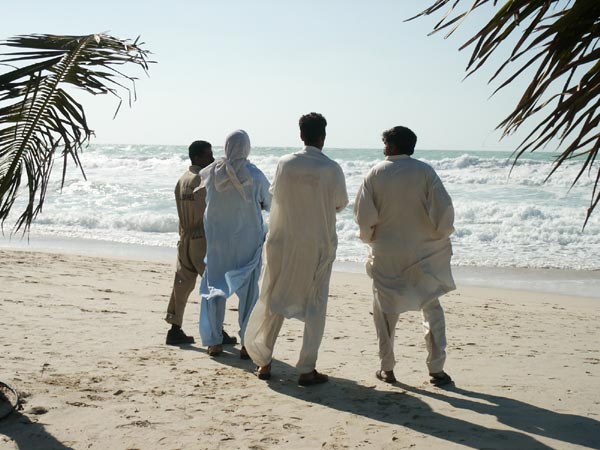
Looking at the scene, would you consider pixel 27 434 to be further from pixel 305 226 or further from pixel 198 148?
pixel 198 148

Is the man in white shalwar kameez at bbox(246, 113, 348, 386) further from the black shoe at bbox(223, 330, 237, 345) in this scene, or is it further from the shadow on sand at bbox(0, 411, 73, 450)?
the shadow on sand at bbox(0, 411, 73, 450)

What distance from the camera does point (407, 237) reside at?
488cm

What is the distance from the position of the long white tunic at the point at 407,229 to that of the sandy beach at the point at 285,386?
0.64 meters

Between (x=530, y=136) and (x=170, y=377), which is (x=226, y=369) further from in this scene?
(x=530, y=136)

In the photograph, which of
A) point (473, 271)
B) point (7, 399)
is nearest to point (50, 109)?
point (7, 399)

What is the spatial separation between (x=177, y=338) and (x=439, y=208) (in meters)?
2.54

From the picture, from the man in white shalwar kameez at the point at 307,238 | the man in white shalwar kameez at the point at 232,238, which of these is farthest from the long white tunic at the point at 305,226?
the man in white shalwar kameez at the point at 232,238

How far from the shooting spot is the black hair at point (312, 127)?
4988 mm

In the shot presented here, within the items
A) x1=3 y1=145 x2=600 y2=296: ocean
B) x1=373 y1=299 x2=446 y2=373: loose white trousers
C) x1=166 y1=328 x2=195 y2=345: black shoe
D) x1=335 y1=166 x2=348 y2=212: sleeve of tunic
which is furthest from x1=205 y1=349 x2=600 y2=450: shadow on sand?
x1=3 y1=145 x2=600 y2=296: ocean

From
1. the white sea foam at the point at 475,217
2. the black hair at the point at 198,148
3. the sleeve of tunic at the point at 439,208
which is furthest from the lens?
the white sea foam at the point at 475,217

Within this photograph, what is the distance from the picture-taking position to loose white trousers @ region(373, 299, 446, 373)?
4.91 meters

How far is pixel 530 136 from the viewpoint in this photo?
7.90 feet

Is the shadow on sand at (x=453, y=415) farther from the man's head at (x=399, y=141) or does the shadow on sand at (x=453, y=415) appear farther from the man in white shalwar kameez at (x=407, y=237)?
the man's head at (x=399, y=141)

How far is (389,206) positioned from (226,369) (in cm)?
163
